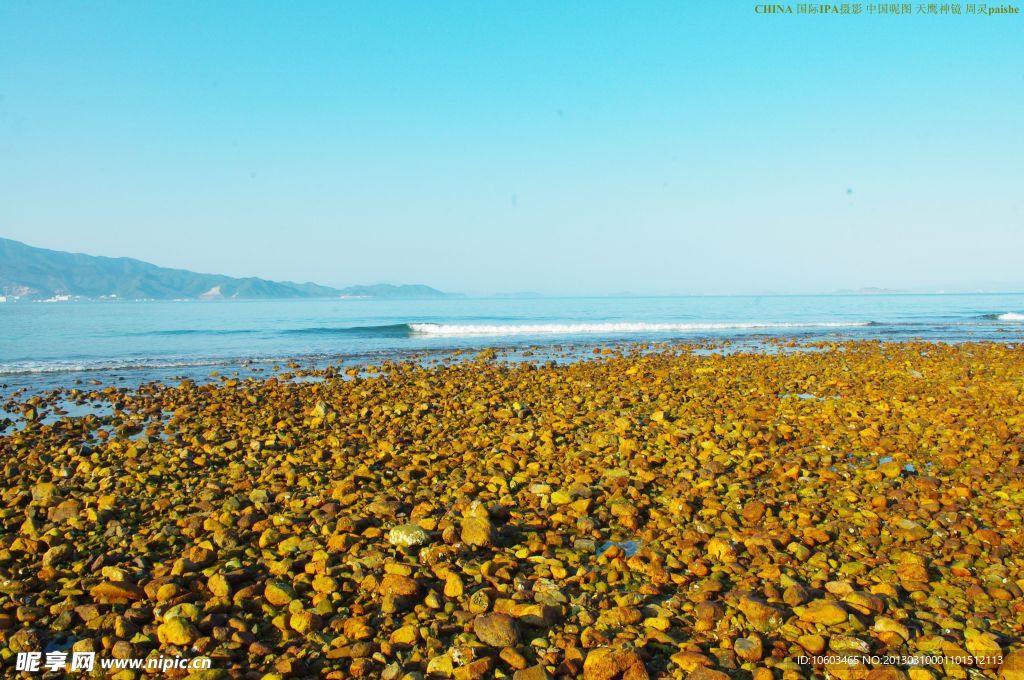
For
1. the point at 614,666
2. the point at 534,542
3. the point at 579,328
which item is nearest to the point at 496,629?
the point at 614,666

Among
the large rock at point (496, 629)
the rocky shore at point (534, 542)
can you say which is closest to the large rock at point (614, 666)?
the rocky shore at point (534, 542)

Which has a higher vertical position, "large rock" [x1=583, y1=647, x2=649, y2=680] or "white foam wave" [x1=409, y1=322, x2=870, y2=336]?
"white foam wave" [x1=409, y1=322, x2=870, y2=336]

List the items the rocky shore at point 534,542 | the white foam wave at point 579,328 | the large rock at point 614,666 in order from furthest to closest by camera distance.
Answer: the white foam wave at point 579,328 → the rocky shore at point 534,542 → the large rock at point 614,666

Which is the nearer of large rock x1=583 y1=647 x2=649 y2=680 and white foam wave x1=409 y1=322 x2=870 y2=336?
large rock x1=583 y1=647 x2=649 y2=680

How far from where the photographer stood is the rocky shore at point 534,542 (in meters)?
3.81

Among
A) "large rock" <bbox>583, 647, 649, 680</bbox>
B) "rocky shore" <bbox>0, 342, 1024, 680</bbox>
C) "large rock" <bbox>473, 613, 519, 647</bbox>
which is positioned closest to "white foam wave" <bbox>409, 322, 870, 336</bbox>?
"rocky shore" <bbox>0, 342, 1024, 680</bbox>

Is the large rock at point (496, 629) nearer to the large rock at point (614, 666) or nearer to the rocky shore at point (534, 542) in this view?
the rocky shore at point (534, 542)

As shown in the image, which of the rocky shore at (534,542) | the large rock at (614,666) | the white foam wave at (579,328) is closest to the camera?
the large rock at (614,666)

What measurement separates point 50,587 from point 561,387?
10551 millimetres

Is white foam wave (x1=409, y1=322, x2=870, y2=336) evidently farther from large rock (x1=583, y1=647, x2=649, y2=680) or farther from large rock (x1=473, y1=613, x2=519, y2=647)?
large rock (x1=583, y1=647, x2=649, y2=680)

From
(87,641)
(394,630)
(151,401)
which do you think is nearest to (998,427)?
(394,630)

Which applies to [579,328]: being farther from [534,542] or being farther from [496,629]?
[496,629]

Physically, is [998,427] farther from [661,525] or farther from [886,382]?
[661,525]

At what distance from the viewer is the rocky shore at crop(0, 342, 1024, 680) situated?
3811mm
